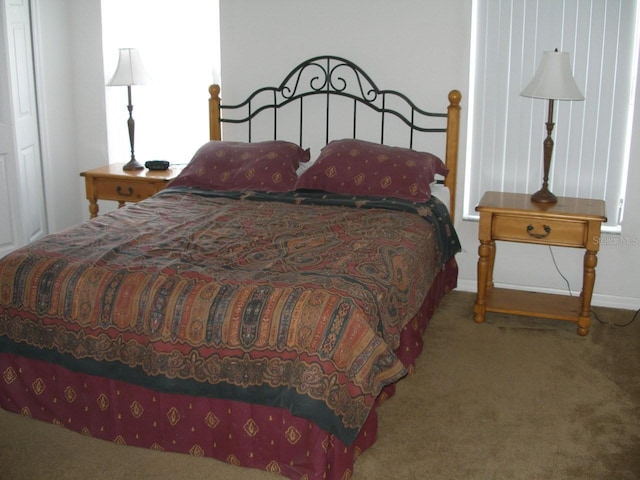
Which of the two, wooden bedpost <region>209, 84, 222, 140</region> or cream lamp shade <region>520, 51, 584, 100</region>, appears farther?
wooden bedpost <region>209, 84, 222, 140</region>

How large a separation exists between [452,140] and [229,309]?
2.07 metres

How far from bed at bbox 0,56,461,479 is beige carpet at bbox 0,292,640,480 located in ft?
0.27

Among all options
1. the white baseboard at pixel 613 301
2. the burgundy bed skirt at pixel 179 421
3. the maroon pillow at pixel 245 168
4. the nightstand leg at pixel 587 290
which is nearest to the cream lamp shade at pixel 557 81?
the nightstand leg at pixel 587 290

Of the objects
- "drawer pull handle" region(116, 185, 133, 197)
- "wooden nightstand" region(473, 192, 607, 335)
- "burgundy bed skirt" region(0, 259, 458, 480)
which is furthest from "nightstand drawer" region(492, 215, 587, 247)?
"drawer pull handle" region(116, 185, 133, 197)

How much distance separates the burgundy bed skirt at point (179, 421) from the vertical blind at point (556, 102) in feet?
5.80

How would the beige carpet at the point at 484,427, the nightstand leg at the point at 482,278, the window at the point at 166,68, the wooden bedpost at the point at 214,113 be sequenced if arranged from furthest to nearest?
the window at the point at 166,68
the wooden bedpost at the point at 214,113
the nightstand leg at the point at 482,278
the beige carpet at the point at 484,427

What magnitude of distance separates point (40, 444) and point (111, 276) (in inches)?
25.8

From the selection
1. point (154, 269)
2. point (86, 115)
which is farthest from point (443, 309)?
point (86, 115)

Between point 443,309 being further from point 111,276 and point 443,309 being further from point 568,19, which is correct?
point 111,276

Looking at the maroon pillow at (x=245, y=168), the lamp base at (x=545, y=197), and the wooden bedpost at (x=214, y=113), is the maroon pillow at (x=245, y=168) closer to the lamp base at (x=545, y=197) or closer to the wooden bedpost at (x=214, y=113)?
the wooden bedpost at (x=214, y=113)

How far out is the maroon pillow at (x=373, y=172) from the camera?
3.72 metres

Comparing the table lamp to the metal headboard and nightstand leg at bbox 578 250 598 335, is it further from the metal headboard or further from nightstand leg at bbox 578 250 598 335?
nightstand leg at bbox 578 250 598 335

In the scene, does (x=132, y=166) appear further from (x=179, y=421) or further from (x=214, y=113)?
(x=179, y=421)

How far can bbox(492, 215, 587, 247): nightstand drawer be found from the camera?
356 cm
